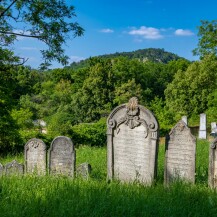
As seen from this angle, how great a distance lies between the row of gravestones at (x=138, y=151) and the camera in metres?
7.69

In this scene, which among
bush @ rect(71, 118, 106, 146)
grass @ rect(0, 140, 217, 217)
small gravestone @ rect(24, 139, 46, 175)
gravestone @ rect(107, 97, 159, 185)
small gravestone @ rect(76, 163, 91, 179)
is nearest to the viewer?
grass @ rect(0, 140, 217, 217)

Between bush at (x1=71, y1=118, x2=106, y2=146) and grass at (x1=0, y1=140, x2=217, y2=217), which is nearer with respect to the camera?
grass at (x1=0, y1=140, x2=217, y2=217)

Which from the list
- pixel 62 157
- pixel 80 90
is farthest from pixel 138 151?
pixel 80 90

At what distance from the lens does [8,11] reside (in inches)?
520

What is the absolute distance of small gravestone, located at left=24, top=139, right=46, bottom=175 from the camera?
930 cm

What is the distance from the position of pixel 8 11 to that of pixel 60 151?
701 cm

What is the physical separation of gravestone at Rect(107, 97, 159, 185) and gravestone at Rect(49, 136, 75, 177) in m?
0.94

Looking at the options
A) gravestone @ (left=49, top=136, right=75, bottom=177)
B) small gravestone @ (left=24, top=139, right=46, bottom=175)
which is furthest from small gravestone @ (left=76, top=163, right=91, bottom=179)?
small gravestone @ (left=24, top=139, right=46, bottom=175)

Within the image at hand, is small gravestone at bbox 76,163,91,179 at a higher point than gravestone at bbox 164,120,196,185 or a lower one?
lower

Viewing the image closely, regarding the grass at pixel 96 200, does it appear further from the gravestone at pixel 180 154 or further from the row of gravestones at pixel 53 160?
the row of gravestones at pixel 53 160

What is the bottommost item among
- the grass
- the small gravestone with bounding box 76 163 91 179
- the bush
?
the bush

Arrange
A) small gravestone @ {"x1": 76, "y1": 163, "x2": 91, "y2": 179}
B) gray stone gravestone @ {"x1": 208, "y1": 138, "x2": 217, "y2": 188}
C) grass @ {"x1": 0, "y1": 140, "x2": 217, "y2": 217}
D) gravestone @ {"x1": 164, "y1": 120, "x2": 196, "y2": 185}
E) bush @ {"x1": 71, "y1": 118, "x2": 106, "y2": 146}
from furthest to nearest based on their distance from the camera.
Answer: bush @ {"x1": 71, "y1": 118, "x2": 106, "y2": 146} < small gravestone @ {"x1": 76, "y1": 163, "x2": 91, "y2": 179} < gravestone @ {"x1": 164, "y1": 120, "x2": 196, "y2": 185} < gray stone gravestone @ {"x1": 208, "y1": 138, "x2": 217, "y2": 188} < grass @ {"x1": 0, "y1": 140, "x2": 217, "y2": 217}

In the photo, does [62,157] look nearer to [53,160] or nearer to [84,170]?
[53,160]

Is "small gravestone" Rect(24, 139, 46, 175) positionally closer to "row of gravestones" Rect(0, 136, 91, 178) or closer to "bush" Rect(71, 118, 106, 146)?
"row of gravestones" Rect(0, 136, 91, 178)
